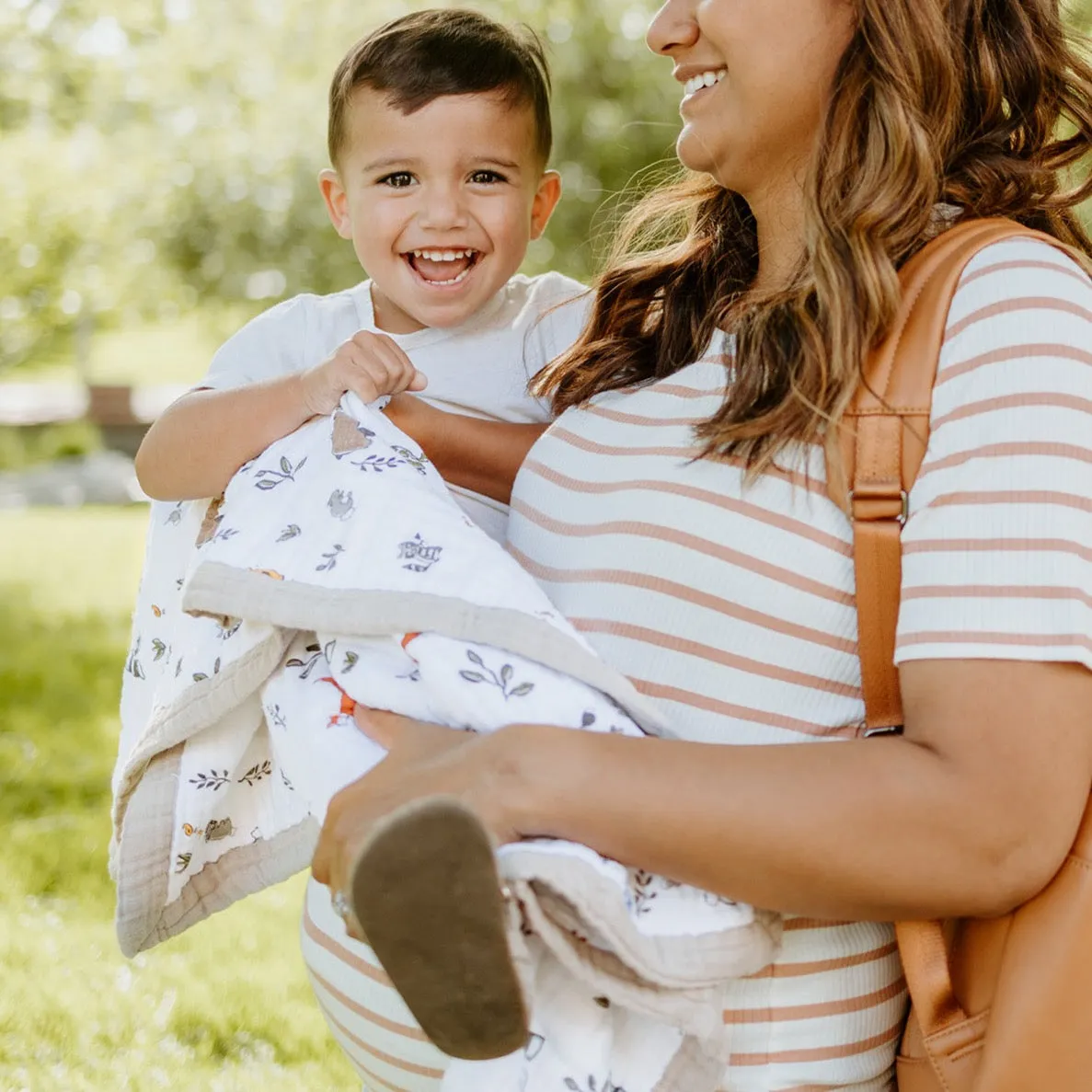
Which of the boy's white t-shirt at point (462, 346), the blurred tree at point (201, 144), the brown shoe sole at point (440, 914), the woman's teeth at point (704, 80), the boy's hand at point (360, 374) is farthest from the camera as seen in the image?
the blurred tree at point (201, 144)

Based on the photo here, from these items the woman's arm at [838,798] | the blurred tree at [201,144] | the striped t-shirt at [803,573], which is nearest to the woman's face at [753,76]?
the striped t-shirt at [803,573]

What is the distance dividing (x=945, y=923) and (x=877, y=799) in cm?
25

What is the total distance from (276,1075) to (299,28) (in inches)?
314

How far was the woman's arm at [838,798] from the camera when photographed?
123 centimetres

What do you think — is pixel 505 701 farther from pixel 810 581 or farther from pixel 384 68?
pixel 384 68

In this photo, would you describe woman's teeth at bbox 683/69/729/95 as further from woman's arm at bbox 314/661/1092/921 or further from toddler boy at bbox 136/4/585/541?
woman's arm at bbox 314/661/1092/921

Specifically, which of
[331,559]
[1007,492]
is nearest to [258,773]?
[331,559]

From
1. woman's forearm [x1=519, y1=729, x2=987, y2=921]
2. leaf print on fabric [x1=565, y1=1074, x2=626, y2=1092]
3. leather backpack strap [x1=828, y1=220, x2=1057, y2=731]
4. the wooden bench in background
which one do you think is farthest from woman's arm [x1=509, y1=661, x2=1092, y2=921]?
the wooden bench in background

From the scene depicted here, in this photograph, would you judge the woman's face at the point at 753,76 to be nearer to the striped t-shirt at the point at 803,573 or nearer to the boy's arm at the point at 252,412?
the striped t-shirt at the point at 803,573

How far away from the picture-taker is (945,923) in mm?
1412

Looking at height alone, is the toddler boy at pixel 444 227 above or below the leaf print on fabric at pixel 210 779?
above

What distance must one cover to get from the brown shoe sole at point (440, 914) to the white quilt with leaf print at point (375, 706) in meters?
0.09

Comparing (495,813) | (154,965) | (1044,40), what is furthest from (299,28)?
(495,813)

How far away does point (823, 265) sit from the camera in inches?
58.5
